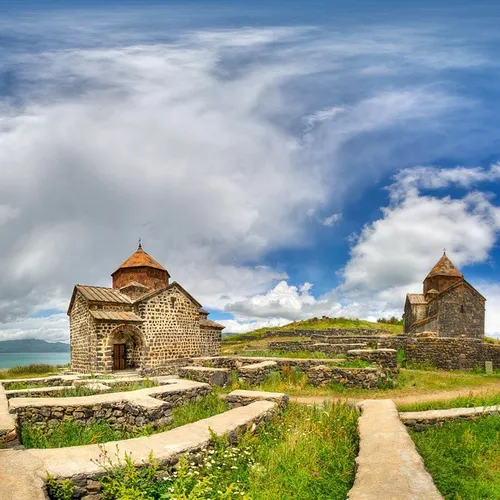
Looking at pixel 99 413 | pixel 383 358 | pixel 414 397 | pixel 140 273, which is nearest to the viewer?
pixel 99 413

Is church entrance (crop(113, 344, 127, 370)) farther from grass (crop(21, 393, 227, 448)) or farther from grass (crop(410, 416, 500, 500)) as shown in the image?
grass (crop(410, 416, 500, 500))

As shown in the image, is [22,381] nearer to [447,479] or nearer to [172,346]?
[172,346]

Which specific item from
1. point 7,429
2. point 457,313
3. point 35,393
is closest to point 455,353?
point 457,313

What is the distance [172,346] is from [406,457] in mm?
21003

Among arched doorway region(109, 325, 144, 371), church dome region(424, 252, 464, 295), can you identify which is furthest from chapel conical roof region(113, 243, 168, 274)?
church dome region(424, 252, 464, 295)

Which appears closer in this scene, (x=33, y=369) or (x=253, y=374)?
(x=253, y=374)

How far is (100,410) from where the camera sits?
8805 mm

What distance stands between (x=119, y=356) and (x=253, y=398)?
54.8 ft

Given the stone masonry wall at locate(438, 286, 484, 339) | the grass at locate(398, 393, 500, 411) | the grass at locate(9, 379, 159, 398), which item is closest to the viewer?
the grass at locate(398, 393, 500, 411)

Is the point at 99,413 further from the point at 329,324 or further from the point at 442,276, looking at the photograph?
the point at 329,324

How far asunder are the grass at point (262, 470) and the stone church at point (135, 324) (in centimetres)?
1648

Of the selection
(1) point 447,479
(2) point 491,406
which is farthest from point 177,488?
(2) point 491,406

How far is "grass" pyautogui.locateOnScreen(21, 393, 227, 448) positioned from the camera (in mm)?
7484

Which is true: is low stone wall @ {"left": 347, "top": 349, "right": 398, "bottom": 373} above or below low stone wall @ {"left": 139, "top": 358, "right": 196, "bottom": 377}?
above
